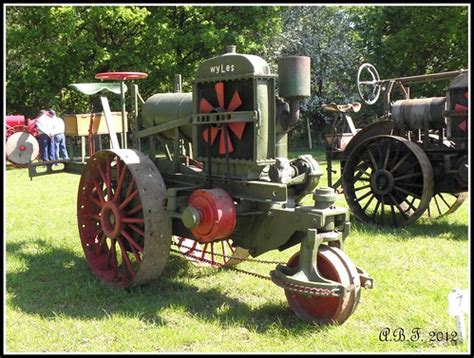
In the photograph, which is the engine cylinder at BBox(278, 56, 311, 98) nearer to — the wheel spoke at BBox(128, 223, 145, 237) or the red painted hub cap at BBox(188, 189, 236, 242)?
the red painted hub cap at BBox(188, 189, 236, 242)

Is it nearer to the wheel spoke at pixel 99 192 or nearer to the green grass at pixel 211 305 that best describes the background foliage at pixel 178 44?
the green grass at pixel 211 305

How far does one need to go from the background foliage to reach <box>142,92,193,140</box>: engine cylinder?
567 inches

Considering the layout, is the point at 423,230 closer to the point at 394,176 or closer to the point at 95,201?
the point at 394,176

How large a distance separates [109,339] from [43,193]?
734 centimetres

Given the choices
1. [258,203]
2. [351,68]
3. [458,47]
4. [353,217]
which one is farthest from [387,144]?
[351,68]

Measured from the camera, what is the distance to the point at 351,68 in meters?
24.7

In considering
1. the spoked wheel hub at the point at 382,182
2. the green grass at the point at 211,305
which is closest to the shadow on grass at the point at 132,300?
the green grass at the point at 211,305

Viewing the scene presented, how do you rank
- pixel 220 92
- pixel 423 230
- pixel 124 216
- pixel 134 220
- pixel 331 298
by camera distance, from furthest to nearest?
pixel 423 230 → pixel 124 216 → pixel 134 220 → pixel 220 92 → pixel 331 298

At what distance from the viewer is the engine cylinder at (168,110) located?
4.97 meters

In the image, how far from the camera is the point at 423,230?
7141 mm

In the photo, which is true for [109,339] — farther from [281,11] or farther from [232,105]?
[281,11]

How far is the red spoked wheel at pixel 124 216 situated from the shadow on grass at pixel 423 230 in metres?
3.17

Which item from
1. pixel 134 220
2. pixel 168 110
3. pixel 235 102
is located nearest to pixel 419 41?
pixel 168 110

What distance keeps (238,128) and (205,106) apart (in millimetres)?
377
